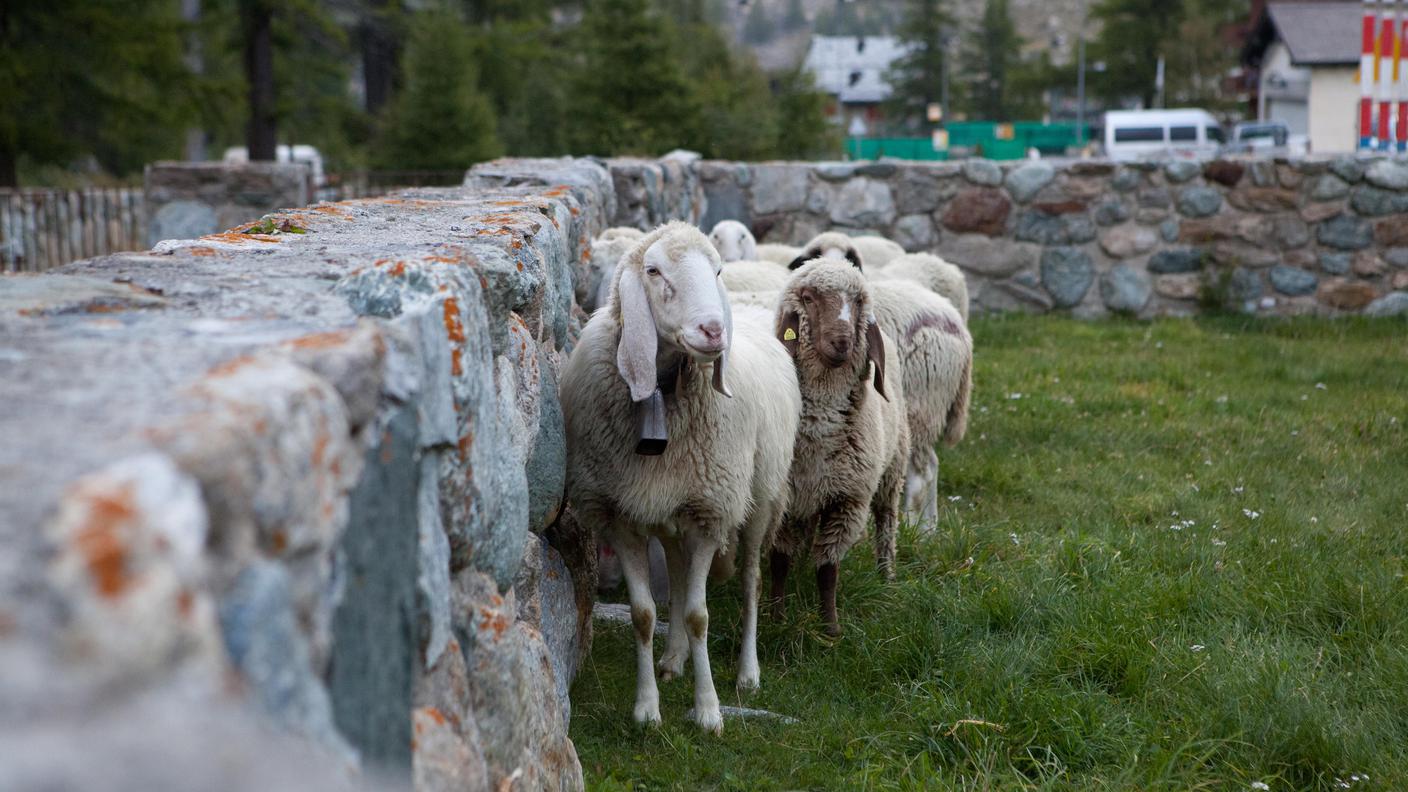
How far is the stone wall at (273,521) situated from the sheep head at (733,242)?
14.4ft

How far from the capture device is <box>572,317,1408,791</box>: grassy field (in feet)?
11.1

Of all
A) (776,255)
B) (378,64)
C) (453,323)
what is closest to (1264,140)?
(378,64)

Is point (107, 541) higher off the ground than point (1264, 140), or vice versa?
point (1264, 140)

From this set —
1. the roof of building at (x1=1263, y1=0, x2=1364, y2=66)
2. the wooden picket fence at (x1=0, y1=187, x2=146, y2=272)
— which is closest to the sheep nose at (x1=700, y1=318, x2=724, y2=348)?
the wooden picket fence at (x1=0, y1=187, x2=146, y2=272)

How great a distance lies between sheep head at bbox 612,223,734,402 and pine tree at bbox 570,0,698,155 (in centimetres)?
1428

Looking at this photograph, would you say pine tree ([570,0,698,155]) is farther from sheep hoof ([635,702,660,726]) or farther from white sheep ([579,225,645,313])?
sheep hoof ([635,702,660,726])

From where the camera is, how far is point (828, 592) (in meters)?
4.48

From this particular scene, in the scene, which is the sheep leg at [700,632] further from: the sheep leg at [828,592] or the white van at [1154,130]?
the white van at [1154,130]

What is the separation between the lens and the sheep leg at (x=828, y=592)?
4.45 meters

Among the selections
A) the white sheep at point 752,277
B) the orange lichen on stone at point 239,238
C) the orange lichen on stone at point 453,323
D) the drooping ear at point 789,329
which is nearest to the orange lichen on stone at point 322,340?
the orange lichen on stone at point 453,323

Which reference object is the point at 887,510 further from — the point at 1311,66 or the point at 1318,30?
the point at 1318,30

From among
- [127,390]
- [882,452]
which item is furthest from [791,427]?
[127,390]

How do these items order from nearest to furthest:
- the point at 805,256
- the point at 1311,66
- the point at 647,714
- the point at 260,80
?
the point at 647,714 → the point at 805,256 → the point at 260,80 → the point at 1311,66

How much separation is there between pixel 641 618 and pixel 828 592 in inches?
36.6
